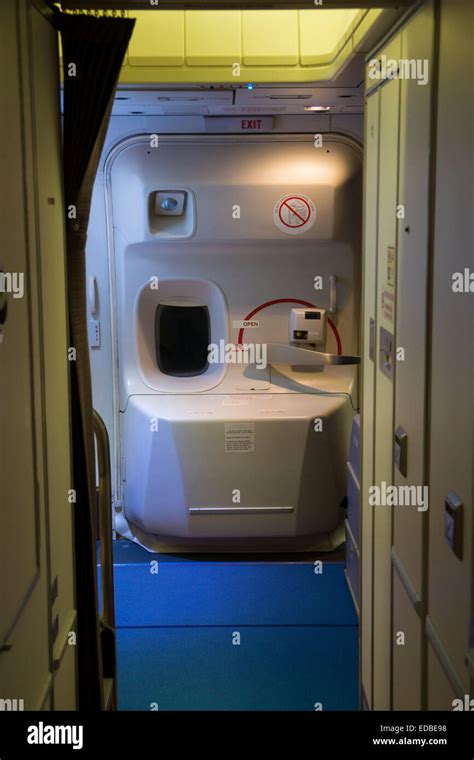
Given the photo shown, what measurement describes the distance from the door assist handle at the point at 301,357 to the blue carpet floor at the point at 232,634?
1.26 m

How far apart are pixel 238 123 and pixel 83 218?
2963mm

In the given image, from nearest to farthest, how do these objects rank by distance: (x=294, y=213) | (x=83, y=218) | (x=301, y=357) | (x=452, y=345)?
(x=452, y=345) → (x=83, y=218) → (x=294, y=213) → (x=301, y=357)

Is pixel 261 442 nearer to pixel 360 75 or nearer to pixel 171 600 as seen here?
pixel 171 600

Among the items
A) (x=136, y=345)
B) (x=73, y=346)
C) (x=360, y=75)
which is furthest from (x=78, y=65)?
(x=136, y=345)

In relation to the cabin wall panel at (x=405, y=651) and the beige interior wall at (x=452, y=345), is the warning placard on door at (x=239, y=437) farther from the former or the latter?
the beige interior wall at (x=452, y=345)

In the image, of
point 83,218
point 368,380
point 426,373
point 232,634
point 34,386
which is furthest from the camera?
point 232,634

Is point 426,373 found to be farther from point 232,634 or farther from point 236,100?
point 236,100

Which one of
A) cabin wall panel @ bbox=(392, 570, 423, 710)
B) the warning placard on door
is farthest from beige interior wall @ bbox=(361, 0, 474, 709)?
the warning placard on door

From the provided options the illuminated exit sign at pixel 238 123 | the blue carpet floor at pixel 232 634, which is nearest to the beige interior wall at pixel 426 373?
the blue carpet floor at pixel 232 634

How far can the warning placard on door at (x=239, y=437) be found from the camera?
5855 mm

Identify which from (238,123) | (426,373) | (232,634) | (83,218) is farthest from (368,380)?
(238,123)

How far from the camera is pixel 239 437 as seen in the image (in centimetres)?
587

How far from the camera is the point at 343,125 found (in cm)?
575

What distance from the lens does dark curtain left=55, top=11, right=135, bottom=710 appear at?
286 cm
